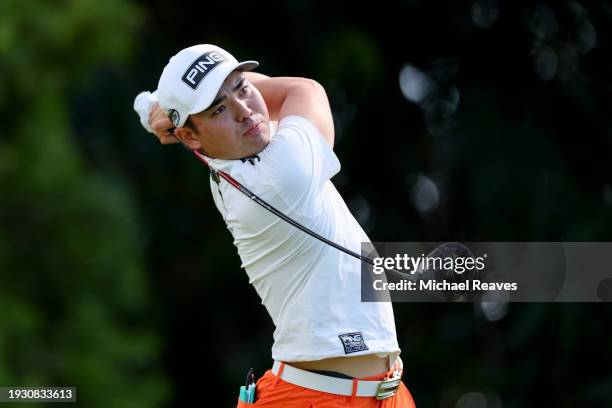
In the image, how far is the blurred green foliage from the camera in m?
10.3

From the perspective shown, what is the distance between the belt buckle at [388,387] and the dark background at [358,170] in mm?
4756

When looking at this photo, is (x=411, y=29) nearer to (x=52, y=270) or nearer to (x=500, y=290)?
(x=500, y=290)

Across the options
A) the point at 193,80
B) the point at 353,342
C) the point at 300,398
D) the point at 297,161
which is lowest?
the point at 300,398

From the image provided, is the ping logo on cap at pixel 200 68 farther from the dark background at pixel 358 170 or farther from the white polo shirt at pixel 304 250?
the dark background at pixel 358 170

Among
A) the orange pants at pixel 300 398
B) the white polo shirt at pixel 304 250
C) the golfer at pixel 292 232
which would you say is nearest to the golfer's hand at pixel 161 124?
the golfer at pixel 292 232

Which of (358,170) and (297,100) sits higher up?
(358,170)

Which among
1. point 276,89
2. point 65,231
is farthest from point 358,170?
point 276,89

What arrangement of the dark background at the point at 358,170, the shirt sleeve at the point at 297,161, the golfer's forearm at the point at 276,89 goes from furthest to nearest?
the dark background at the point at 358,170 → the golfer's forearm at the point at 276,89 → the shirt sleeve at the point at 297,161

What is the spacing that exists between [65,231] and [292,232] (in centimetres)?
629

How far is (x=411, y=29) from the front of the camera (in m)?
10.7

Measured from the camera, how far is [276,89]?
522 centimetres

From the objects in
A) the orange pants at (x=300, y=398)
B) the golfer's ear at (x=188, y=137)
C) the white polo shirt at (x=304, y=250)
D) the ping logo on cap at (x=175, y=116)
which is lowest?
the orange pants at (x=300, y=398)

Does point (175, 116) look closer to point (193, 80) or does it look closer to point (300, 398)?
point (193, 80)

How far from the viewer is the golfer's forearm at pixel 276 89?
17.0 feet
